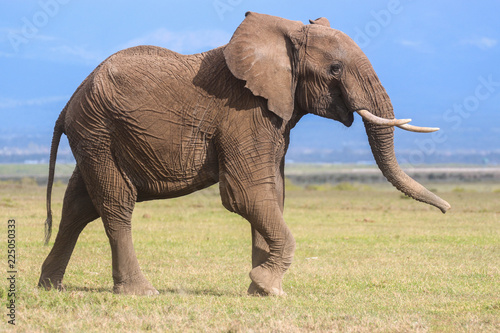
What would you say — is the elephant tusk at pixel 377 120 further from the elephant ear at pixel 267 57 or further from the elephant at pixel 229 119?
the elephant ear at pixel 267 57

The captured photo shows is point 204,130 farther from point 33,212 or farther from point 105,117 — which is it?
point 33,212

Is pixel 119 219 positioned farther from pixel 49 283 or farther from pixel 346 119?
pixel 346 119

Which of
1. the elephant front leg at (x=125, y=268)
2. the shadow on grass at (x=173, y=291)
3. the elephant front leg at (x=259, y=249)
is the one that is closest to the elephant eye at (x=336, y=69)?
the elephant front leg at (x=259, y=249)

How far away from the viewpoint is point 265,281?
8.82m

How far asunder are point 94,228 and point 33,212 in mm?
5300

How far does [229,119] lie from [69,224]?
2.74m

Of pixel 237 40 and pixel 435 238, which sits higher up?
pixel 237 40

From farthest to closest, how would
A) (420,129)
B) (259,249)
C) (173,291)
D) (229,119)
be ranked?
(173,291)
(259,249)
(229,119)
(420,129)

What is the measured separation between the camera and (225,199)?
875 centimetres

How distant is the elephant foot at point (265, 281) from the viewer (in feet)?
28.9

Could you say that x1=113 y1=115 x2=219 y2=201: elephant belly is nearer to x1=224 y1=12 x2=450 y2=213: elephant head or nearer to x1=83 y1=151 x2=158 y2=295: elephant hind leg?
x1=83 y1=151 x2=158 y2=295: elephant hind leg

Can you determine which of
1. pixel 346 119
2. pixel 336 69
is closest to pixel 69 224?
pixel 346 119

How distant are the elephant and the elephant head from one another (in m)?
0.01

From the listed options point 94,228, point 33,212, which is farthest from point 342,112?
point 33,212
